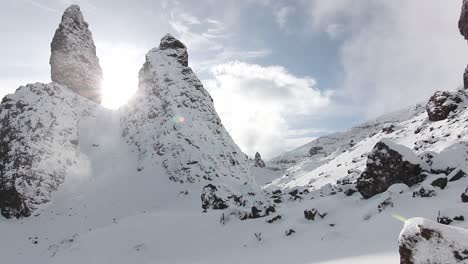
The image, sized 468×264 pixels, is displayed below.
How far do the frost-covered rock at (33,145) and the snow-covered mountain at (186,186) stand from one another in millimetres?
126

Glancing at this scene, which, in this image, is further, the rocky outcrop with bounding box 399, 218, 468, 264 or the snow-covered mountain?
the snow-covered mountain

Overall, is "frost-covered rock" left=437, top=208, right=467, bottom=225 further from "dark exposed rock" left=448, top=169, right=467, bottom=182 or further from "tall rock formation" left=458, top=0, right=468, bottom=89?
"tall rock formation" left=458, top=0, right=468, bottom=89

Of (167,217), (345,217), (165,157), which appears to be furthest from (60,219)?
(345,217)

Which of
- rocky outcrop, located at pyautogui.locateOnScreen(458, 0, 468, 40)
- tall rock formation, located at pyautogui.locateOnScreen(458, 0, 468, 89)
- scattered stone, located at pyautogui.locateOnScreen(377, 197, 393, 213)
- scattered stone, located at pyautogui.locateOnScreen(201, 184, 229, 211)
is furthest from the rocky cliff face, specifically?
rocky outcrop, located at pyautogui.locateOnScreen(458, 0, 468, 40)

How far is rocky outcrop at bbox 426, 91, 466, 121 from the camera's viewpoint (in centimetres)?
2592

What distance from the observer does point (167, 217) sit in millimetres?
21250

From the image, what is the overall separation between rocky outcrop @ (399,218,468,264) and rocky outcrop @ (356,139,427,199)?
33.1 feet

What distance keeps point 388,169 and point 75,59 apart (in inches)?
1963

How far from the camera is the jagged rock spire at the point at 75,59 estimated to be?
52.5 meters

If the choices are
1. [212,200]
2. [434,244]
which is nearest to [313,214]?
[212,200]

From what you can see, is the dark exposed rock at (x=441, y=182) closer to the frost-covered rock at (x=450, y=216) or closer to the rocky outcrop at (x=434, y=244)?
the frost-covered rock at (x=450, y=216)

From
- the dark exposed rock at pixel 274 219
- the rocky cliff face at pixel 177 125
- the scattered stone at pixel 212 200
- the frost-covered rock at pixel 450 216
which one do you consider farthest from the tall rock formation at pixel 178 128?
the frost-covered rock at pixel 450 216

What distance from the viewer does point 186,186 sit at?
34.3 m

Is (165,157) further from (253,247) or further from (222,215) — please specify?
(253,247)
